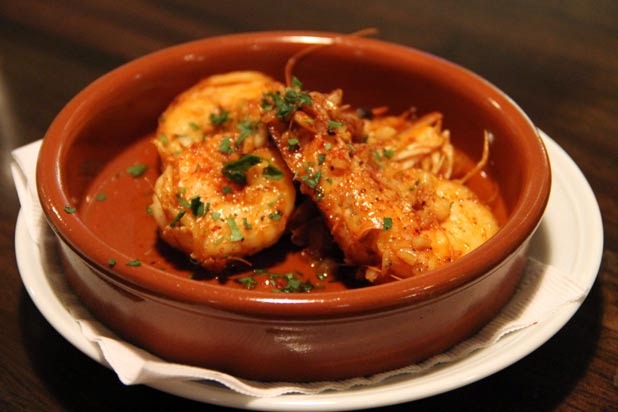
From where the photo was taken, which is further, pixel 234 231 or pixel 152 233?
pixel 152 233

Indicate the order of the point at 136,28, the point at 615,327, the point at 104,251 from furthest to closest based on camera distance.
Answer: the point at 136,28
the point at 615,327
the point at 104,251

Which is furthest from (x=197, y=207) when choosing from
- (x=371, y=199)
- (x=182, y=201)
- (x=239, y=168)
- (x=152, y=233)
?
(x=371, y=199)

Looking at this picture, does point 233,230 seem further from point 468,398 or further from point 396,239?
point 468,398

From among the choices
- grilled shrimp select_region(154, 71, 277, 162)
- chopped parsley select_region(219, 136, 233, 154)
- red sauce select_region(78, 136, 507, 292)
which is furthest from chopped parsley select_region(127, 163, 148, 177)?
chopped parsley select_region(219, 136, 233, 154)

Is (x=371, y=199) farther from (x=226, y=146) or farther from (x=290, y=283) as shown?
(x=226, y=146)

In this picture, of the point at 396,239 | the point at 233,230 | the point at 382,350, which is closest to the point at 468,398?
the point at 382,350

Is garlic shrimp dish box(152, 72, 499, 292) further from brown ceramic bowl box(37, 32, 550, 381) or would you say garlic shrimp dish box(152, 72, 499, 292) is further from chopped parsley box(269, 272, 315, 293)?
brown ceramic bowl box(37, 32, 550, 381)
